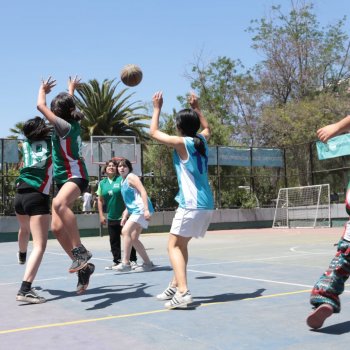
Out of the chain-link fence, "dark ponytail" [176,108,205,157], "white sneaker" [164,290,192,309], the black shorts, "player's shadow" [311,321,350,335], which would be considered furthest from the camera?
the chain-link fence

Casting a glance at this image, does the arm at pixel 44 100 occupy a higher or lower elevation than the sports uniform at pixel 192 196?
higher

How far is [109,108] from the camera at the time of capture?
39.2 metres

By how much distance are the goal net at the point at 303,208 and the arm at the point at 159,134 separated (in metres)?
18.1

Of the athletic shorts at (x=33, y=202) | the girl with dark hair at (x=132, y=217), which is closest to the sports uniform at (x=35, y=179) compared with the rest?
the athletic shorts at (x=33, y=202)

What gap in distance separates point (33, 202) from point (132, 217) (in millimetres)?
2502

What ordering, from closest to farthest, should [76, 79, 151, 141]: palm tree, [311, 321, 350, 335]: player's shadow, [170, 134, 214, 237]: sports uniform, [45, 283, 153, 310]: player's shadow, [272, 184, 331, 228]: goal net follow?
[311, 321, 350, 335]: player's shadow
[170, 134, 214, 237]: sports uniform
[45, 283, 153, 310]: player's shadow
[272, 184, 331, 228]: goal net
[76, 79, 151, 141]: palm tree

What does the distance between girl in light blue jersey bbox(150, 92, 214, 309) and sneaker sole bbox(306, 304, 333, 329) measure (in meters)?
1.42

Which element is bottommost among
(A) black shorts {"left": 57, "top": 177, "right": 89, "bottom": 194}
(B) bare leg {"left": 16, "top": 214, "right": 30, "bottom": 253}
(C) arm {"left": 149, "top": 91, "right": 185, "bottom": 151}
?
(B) bare leg {"left": 16, "top": 214, "right": 30, "bottom": 253}

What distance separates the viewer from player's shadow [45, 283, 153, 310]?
17.0ft

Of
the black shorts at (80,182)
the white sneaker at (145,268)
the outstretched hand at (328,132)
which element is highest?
the outstretched hand at (328,132)

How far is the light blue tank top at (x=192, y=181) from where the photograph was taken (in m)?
4.93

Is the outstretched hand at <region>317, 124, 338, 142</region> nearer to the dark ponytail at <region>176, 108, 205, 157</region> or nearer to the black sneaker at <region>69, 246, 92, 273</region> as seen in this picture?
the dark ponytail at <region>176, 108, 205, 157</region>

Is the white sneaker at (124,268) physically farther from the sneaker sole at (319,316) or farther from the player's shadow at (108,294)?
the sneaker sole at (319,316)

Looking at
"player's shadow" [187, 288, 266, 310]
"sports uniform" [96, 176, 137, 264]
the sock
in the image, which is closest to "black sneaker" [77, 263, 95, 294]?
the sock
